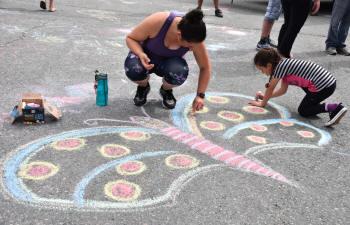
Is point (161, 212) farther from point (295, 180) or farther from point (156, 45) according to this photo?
point (156, 45)

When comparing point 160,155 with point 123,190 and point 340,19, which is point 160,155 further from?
point 340,19

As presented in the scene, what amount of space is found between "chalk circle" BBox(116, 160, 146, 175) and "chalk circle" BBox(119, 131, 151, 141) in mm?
328

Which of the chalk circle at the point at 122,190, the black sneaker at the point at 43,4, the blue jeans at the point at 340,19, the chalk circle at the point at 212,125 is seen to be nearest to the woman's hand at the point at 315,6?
the blue jeans at the point at 340,19

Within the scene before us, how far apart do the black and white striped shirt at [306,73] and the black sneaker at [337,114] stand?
22 centimetres

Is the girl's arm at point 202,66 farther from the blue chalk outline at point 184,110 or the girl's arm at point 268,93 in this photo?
the girl's arm at point 268,93

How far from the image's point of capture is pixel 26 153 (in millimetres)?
2578

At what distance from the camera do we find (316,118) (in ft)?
11.7

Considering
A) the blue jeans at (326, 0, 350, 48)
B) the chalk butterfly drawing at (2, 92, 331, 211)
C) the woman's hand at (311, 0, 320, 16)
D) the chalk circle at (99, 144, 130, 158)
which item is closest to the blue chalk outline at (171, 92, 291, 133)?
the chalk butterfly drawing at (2, 92, 331, 211)

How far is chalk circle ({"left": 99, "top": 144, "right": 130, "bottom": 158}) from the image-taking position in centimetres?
266

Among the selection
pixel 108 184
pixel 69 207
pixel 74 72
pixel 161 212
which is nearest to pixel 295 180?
pixel 161 212

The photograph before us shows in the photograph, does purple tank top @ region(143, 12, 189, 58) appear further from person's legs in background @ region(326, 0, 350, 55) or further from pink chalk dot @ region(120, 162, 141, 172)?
person's legs in background @ region(326, 0, 350, 55)

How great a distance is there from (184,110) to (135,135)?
66 cm

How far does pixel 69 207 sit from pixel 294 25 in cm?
351

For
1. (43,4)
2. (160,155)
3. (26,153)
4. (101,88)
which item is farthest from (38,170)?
(43,4)
